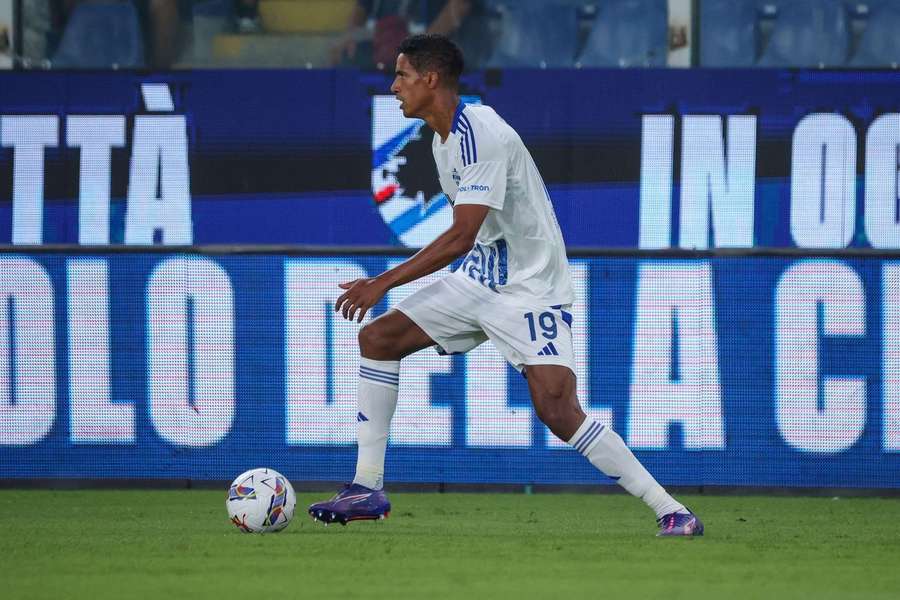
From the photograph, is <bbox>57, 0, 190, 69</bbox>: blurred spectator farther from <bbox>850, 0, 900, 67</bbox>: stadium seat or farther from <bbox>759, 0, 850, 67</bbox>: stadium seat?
<bbox>850, 0, 900, 67</bbox>: stadium seat

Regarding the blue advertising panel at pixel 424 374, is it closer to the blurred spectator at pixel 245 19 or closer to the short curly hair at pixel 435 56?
the short curly hair at pixel 435 56

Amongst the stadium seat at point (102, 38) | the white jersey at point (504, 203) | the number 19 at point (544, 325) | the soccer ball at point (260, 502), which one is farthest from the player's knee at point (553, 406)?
the stadium seat at point (102, 38)

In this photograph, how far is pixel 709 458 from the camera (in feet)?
29.1

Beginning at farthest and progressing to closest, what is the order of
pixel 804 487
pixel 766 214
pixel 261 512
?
pixel 766 214, pixel 804 487, pixel 261 512

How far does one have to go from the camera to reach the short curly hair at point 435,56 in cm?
661

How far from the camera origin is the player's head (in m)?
6.60

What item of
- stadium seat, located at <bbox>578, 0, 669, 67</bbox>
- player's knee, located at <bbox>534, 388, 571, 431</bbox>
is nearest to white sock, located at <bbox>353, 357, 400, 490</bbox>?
player's knee, located at <bbox>534, 388, 571, 431</bbox>

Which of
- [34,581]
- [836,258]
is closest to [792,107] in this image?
A: [836,258]

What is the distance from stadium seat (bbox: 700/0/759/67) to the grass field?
3.76 m

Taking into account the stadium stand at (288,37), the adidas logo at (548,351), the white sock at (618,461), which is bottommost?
the white sock at (618,461)

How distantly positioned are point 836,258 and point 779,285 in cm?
33

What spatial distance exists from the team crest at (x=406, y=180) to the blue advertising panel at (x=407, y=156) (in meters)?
0.01

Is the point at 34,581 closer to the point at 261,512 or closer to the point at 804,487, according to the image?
the point at 261,512

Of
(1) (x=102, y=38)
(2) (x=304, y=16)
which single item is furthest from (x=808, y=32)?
(1) (x=102, y=38)
